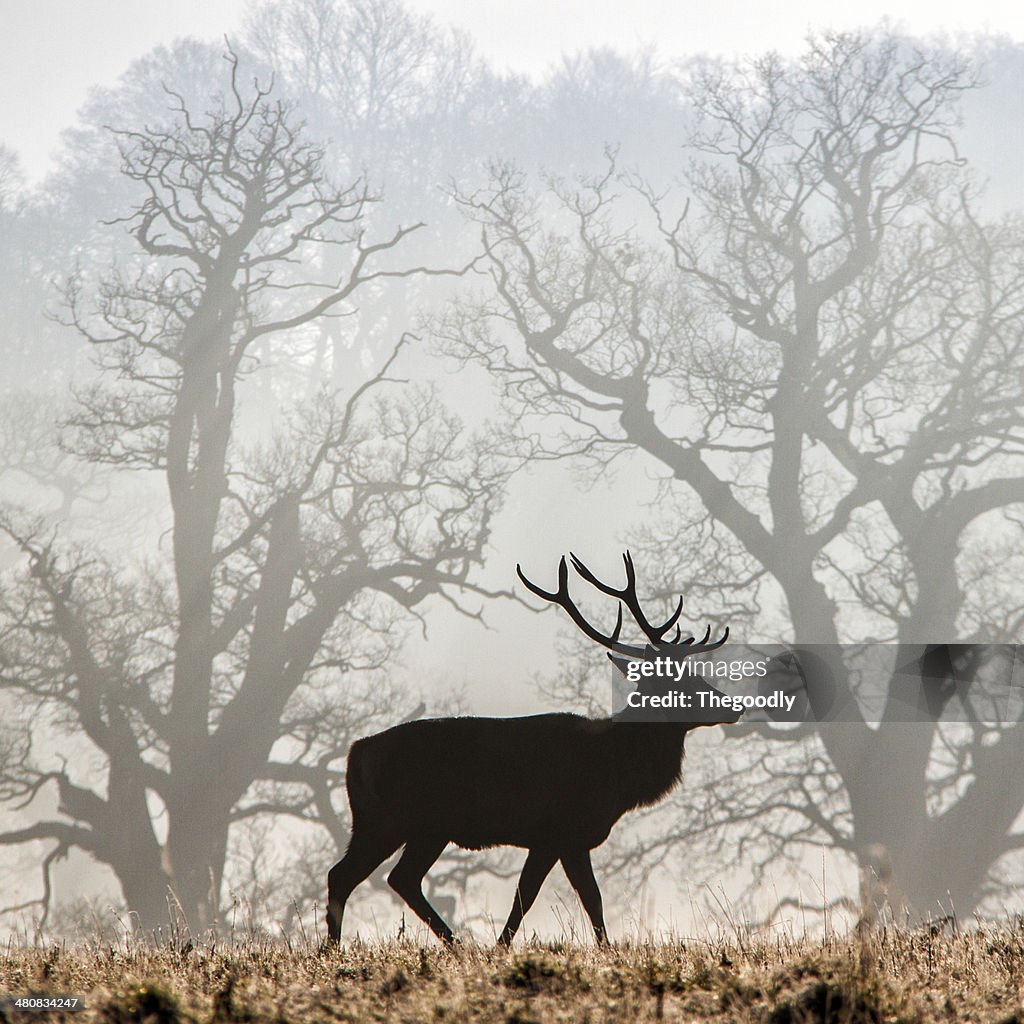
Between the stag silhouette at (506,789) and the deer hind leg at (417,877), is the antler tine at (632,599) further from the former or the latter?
the deer hind leg at (417,877)

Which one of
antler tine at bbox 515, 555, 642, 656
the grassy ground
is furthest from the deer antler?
the grassy ground

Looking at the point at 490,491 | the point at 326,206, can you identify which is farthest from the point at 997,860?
the point at 326,206

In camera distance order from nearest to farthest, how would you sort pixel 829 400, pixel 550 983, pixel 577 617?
pixel 550 983 < pixel 577 617 < pixel 829 400

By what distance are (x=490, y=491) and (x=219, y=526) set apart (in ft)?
21.6

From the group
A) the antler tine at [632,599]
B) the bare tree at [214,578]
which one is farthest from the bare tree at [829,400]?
the antler tine at [632,599]

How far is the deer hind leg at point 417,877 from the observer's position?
6.76 meters

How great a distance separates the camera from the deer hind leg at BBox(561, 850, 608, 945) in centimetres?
682

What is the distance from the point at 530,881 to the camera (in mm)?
7051

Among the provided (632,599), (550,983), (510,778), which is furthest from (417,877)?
(632,599)

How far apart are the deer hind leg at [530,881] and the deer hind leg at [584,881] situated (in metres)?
0.13

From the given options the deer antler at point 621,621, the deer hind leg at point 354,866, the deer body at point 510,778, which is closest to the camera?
the deer hind leg at point 354,866

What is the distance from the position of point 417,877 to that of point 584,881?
3.85 feet

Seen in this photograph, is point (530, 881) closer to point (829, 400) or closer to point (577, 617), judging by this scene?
point (577, 617)

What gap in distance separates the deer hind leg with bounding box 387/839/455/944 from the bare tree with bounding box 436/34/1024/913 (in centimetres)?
1067
